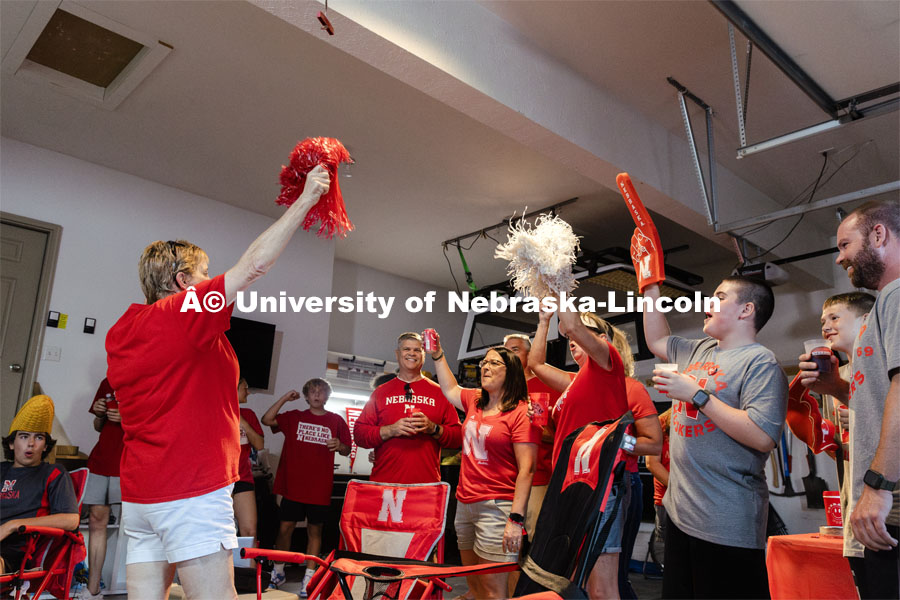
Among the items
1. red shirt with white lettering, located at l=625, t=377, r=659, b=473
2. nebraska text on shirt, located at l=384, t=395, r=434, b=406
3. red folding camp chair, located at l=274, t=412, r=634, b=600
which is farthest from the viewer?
nebraska text on shirt, located at l=384, t=395, r=434, b=406

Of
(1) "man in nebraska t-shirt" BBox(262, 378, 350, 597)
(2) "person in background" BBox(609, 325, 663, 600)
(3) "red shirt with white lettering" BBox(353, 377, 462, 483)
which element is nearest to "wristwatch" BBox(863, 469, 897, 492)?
(2) "person in background" BBox(609, 325, 663, 600)

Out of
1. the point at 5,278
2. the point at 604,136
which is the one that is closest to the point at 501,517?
the point at 604,136

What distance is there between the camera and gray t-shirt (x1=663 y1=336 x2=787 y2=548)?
6.96 ft

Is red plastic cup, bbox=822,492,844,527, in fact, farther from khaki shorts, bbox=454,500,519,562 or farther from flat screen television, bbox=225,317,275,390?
flat screen television, bbox=225,317,275,390

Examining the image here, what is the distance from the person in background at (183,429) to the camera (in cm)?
179

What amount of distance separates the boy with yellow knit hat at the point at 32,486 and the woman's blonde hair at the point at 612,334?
2.88m

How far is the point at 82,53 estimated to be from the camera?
169 inches

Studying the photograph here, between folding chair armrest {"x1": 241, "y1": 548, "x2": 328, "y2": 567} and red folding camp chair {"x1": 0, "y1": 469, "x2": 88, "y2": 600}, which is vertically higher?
folding chair armrest {"x1": 241, "y1": 548, "x2": 328, "y2": 567}

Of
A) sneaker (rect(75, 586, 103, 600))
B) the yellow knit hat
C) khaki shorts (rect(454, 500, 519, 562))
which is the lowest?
sneaker (rect(75, 586, 103, 600))

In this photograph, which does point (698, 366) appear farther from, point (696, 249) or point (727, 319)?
point (696, 249)

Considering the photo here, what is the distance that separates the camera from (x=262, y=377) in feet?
21.7

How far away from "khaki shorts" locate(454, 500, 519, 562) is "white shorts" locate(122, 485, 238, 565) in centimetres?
160

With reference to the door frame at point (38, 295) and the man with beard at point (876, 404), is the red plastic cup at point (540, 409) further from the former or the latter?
the door frame at point (38, 295)

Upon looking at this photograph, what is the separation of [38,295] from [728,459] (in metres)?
5.63
